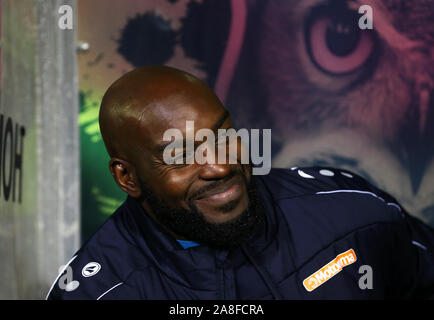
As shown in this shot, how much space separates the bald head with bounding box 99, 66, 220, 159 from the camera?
105 cm

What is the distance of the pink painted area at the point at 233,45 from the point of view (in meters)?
2.29

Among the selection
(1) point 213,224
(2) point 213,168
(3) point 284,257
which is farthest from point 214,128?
(3) point 284,257

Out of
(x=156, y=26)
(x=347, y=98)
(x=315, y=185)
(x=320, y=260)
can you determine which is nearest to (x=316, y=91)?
(x=347, y=98)

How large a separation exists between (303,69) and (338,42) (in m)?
0.18

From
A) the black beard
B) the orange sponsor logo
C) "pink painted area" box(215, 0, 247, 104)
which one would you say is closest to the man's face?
the black beard

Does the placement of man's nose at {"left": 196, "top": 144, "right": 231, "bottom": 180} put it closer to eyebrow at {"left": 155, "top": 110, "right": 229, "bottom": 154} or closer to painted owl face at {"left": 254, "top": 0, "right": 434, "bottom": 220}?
eyebrow at {"left": 155, "top": 110, "right": 229, "bottom": 154}

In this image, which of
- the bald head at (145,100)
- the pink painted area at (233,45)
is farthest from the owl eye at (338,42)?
the bald head at (145,100)

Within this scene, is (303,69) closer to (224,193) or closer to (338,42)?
(338,42)

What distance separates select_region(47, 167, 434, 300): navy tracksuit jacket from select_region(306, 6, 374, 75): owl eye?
112cm

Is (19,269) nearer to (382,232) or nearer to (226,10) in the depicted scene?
(382,232)

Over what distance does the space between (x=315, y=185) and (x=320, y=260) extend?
20 centimetres

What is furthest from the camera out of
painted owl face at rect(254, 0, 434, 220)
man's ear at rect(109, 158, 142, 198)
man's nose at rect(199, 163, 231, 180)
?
painted owl face at rect(254, 0, 434, 220)

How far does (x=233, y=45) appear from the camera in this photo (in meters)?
2.29

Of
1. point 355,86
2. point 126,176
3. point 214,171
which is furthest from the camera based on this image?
point 355,86
